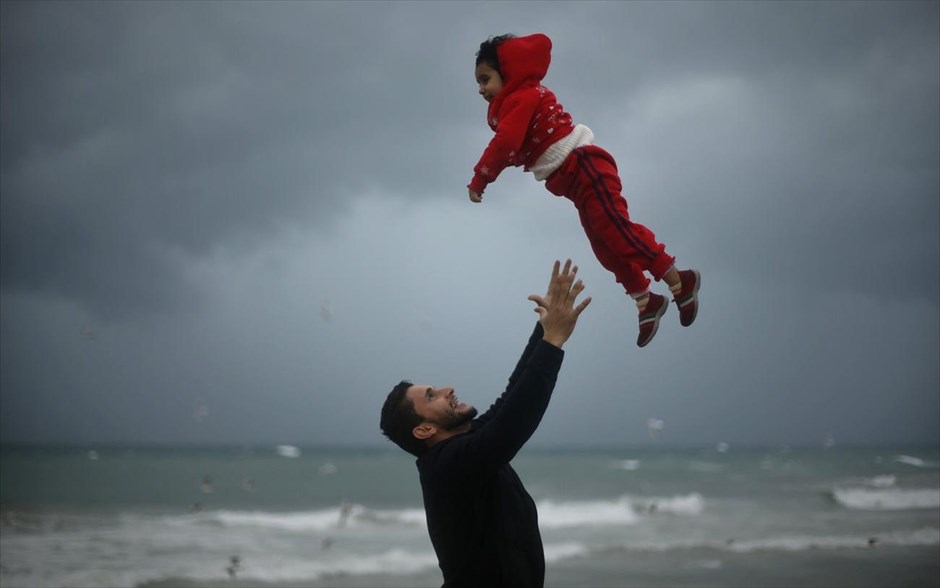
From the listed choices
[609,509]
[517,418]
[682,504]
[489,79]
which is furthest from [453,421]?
[682,504]

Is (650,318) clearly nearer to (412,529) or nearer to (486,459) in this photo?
(486,459)

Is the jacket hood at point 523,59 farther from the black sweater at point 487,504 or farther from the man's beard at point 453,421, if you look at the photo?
the man's beard at point 453,421

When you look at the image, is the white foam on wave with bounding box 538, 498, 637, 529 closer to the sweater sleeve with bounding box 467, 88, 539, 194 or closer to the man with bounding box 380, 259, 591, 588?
the man with bounding box 380, 259, 591, 588

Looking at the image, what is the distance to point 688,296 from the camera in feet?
10.5

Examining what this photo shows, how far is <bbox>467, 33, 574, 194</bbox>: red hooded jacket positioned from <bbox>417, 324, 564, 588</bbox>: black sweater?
66 centimetres

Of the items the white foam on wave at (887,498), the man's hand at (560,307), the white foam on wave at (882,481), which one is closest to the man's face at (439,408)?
the man's hand at (560,307)

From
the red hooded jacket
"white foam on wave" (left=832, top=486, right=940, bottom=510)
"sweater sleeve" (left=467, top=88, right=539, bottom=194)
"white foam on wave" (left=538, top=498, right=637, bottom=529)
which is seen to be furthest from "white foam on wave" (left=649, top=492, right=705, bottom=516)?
"sweater sleeve" (left=467, top=88, right=539, bottom=194)

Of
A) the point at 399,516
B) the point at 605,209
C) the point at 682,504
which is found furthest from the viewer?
the point at 682,504

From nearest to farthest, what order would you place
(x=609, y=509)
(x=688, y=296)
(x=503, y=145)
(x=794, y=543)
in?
(x=503, y=145) → (x=688, y=296) → (x=794, y=543) → (x=609, y=509)

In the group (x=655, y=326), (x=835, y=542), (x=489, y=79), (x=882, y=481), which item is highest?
(x=882, y=481)

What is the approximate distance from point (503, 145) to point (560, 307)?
61 centimetres

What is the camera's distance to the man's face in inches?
123

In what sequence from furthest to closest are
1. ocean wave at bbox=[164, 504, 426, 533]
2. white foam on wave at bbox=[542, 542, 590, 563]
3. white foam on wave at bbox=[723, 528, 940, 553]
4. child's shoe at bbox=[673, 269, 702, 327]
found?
1. ocean wave at bbox=[164, 504, 426, 533]
2. white foam on wave at bbox=[723, 528, 940, 553]
3. white foam on wave at bbox=[542, 542, 590, 563]
4. child's shoe at bbox=[673, 269, 702, 327]

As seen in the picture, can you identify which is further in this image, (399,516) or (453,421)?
(399,516)
